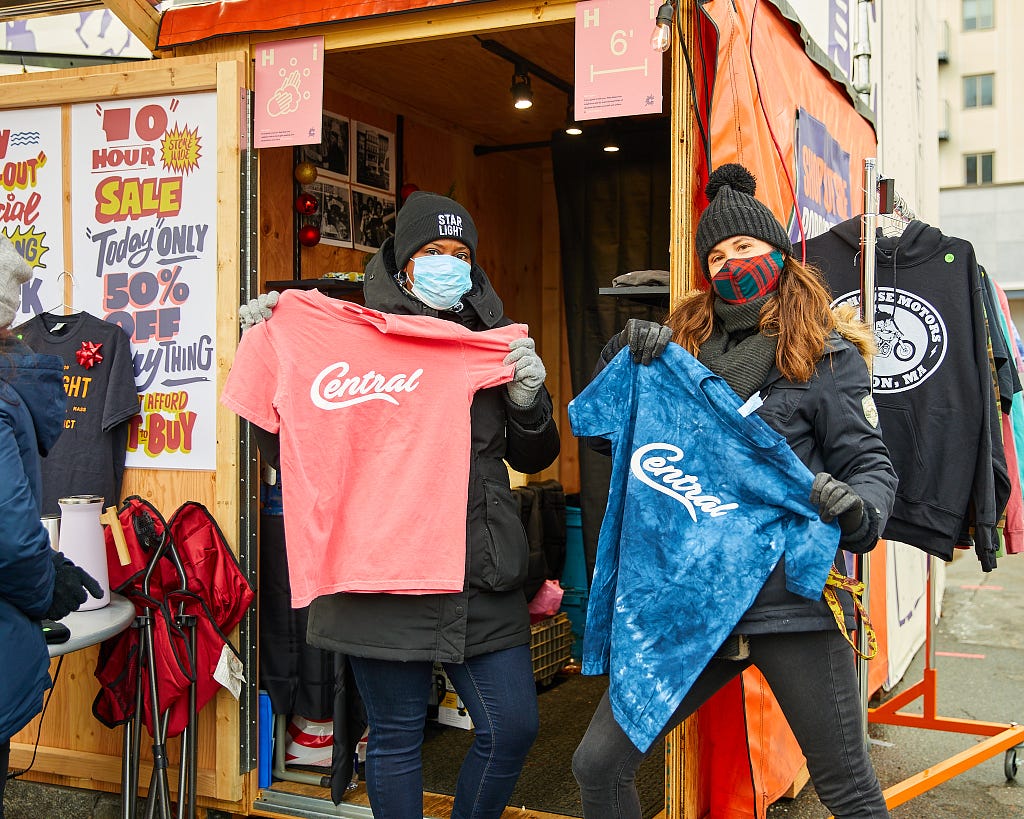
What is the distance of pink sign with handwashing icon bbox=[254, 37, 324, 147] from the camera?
3566 mm

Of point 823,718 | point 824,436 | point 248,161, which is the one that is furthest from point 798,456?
point 248,161

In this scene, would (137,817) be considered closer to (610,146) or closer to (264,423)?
(264,423)

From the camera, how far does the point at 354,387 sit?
2.76 m

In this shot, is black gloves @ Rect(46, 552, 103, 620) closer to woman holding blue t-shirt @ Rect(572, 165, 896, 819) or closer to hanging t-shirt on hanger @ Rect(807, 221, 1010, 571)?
woman holding blue t-shirt @ Rect(572, 165, 896, 819)

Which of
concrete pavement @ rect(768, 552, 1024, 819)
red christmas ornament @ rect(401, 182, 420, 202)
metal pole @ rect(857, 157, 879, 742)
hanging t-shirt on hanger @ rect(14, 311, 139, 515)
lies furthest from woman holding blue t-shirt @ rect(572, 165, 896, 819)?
red christmas ornament @ rect(401, 182, 420, 202)

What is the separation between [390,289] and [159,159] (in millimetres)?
1398

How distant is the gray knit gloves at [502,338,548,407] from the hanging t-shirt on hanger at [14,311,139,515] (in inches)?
65.2

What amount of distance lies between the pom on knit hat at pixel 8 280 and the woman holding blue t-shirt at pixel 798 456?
1.45 meters

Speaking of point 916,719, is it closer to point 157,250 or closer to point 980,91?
point 157,250

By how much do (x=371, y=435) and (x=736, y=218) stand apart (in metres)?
1.08

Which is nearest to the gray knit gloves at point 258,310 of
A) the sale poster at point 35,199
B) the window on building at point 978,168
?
the sale poster at point 35,199

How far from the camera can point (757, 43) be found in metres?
3.22

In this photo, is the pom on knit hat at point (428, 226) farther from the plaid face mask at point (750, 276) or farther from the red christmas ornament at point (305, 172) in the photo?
the red christmas ornament at point (305, 172)

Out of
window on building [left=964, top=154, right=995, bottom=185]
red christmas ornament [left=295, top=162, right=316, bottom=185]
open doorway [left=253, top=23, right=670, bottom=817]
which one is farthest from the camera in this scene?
window on building [left=964, top=154, right=995, bottom=185]
